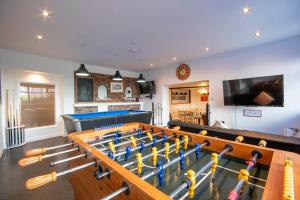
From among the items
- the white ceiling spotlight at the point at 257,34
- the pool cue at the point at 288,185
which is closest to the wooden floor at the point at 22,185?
the pool cue at the point at 288,185

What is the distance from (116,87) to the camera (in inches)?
Answer: 260

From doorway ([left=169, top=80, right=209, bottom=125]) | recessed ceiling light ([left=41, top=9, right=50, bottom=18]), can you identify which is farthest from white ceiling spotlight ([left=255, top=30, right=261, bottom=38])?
doorway ([left=169, top=80, right=209, bottom=125])

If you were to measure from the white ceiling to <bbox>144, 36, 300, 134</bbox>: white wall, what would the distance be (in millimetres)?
359

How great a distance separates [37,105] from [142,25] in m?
4.75

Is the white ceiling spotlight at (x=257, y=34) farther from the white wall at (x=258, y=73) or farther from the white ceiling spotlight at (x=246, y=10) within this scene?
the white ceiling spotlight at (x=246, y=10)

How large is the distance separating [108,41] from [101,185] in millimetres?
3412

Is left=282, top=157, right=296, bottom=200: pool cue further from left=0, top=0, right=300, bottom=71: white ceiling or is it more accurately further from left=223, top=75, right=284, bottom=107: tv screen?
left=223, top=75, right=284, bottom=107: tv screen

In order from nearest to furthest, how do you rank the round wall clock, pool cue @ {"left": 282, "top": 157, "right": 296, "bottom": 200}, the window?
pool cue @ {"left": 282, "top": 157, "right": 296, "bottom": 200} < the window < the round wall clock

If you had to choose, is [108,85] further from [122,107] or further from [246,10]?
[246,10]

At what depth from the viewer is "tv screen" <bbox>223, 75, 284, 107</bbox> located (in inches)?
140

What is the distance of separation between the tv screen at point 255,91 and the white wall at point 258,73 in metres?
0.20

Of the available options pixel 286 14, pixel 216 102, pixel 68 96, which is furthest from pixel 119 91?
pixel 286 14

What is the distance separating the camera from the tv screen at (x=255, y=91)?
3560mm

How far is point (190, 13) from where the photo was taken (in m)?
2.39
